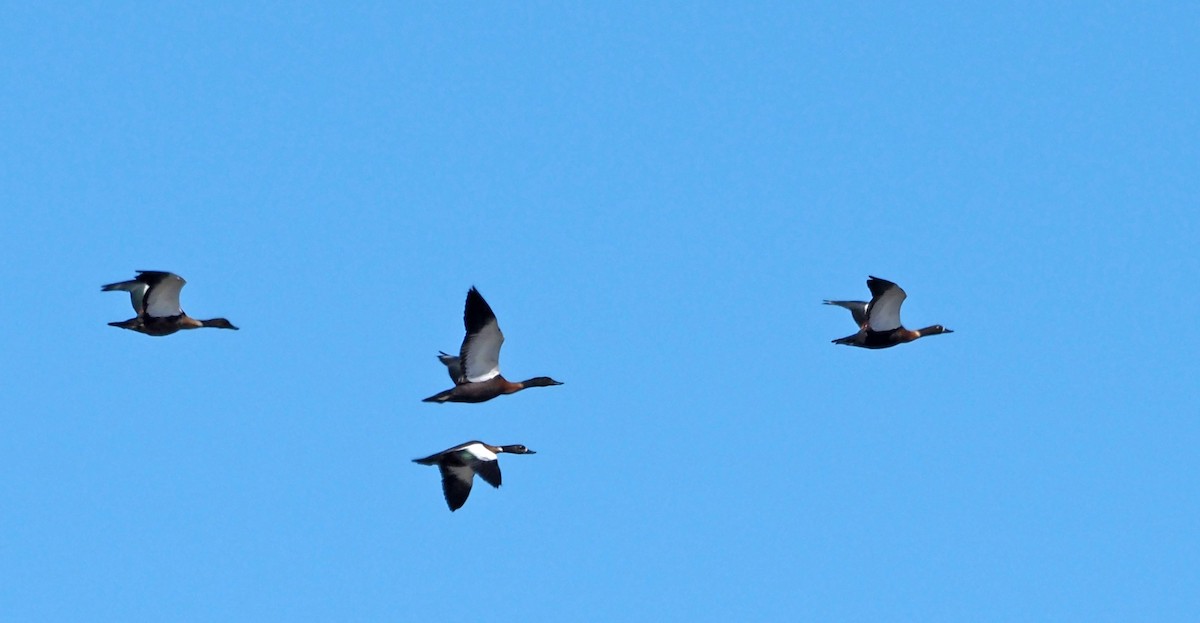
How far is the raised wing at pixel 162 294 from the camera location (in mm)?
41375

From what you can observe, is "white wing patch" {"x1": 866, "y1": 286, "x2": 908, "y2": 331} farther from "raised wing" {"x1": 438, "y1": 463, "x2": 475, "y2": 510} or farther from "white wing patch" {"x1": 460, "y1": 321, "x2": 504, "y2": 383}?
"raised wing" {"x1": 438, "y1": 463, "x2": 475, "y2": 510}

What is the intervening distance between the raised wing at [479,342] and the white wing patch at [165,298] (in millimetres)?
6103

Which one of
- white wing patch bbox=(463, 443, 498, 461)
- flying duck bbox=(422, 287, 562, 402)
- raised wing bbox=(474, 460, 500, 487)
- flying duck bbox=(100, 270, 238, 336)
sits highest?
flying duck bbox=(100, 270, 238, 336)

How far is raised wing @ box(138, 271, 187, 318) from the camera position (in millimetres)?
41375

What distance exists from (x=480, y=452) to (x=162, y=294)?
7.53 metres

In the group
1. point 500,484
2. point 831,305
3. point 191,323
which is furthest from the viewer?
point 831,305

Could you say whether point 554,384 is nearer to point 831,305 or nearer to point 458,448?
point 458,448

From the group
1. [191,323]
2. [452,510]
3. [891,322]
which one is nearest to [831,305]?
[891,322]

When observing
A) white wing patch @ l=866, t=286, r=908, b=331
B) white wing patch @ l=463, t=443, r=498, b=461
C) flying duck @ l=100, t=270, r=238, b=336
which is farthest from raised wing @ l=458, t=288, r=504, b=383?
white wing patch @ l=866, t=286, r=908, b=331

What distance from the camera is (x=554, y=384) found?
41.9 m

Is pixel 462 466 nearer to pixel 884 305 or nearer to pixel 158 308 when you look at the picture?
pixel 158 308

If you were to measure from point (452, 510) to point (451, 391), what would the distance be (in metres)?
2.45

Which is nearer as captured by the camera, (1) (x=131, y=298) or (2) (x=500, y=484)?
(2) (x=500, y=484)

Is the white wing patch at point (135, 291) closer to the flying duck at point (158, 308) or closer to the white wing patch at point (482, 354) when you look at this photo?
the flying duck at point (158, 308)
